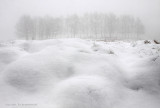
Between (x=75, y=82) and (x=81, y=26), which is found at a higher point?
(x=81, y=26)

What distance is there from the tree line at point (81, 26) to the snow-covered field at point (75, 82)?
35208 mm

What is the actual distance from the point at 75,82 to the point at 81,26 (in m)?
41.3

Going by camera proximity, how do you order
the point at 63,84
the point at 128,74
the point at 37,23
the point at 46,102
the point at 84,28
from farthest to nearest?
the point at 84,28 < the point at 37,23 < the point at 128,74 < the point at 63,84 < the point at 46,102

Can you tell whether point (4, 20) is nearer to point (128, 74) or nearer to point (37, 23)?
point (37, 23)

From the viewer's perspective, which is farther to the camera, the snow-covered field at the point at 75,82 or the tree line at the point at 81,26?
the tree line at the point at 81,26

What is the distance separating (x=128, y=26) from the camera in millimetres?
43562

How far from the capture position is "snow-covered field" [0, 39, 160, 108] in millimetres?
1709

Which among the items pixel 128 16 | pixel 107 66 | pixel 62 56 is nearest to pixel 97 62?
pixel 107 66

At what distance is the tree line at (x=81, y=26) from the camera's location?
34384 mm

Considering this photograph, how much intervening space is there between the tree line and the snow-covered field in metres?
35.2

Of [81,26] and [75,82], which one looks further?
[81,26]

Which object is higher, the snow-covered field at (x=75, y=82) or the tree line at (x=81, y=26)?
the tree line at (x=81, y=26)

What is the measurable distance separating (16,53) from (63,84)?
204cm

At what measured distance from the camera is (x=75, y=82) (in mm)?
2012
